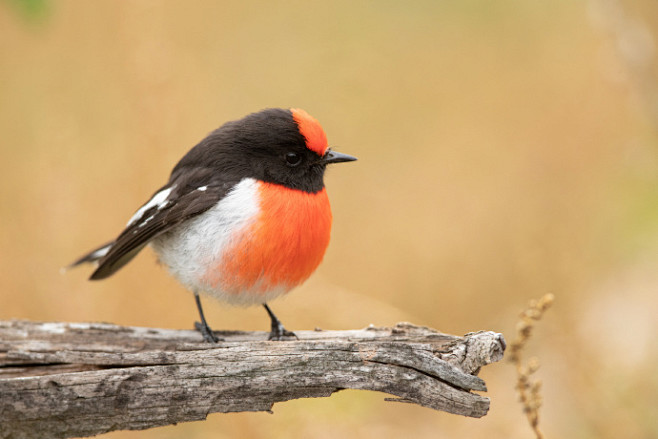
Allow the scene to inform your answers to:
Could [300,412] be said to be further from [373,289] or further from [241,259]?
[373,289]

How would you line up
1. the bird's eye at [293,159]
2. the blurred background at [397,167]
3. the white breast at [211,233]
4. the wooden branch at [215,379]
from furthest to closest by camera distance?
the blurred background at [397,167], the bird's eye at [293,159], the white breast at [211,233], the wooden branch at [215,379]

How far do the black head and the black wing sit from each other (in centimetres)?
9

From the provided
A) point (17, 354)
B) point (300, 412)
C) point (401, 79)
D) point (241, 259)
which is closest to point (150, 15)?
point (241, 259)

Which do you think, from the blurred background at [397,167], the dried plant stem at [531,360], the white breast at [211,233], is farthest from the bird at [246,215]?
the dried plant stem at [531,360]

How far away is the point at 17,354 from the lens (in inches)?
125

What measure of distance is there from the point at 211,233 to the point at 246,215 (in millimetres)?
214

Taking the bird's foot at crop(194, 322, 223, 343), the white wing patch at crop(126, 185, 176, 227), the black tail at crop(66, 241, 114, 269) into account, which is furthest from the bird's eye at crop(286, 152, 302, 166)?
the black tail at crop(66, 241, 114, 269)

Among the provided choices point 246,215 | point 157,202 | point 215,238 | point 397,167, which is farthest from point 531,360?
point 397,167

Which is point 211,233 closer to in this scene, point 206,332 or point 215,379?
point 206,332

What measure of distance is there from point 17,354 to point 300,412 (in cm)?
132

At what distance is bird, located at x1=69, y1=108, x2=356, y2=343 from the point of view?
11.5 feet

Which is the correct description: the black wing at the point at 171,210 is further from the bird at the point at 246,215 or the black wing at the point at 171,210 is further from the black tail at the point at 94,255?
the black tail at the point at 94,255

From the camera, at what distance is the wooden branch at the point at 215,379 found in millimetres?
2809

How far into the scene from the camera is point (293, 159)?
12.4 ft
